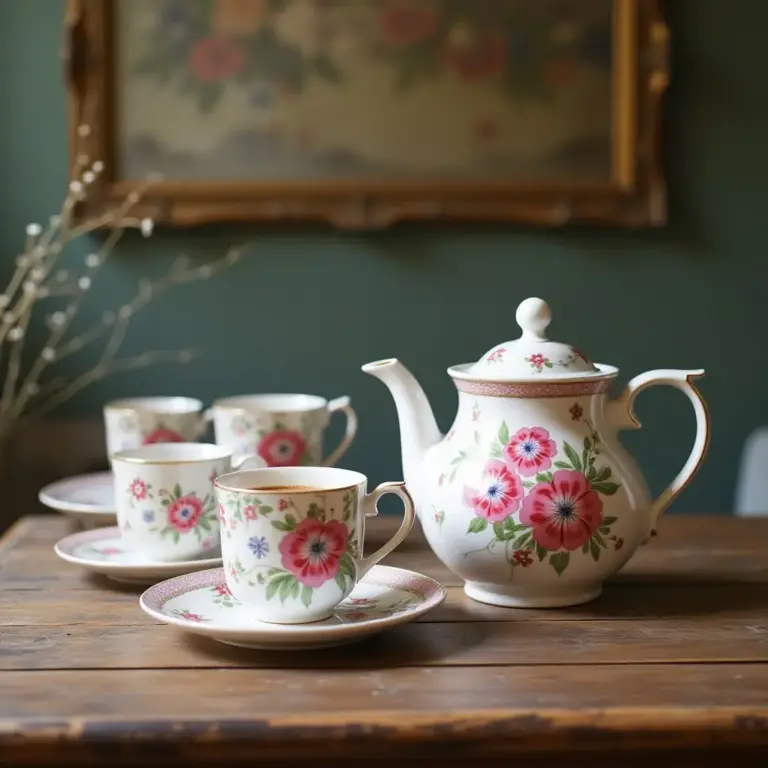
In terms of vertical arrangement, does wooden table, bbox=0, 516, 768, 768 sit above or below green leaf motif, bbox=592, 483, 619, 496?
below

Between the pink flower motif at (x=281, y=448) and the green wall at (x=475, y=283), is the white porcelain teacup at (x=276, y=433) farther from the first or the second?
the green wall at (x=475, y=283)

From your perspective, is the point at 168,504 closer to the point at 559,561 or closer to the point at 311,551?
the point at 311,551

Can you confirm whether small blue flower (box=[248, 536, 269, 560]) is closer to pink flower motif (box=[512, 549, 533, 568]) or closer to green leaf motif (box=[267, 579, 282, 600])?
green leaf motif (box=[267, 579, 282, 600])

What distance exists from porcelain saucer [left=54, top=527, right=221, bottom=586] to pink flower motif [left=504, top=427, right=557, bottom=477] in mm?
323

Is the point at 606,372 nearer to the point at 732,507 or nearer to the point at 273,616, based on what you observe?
the point at 273,616

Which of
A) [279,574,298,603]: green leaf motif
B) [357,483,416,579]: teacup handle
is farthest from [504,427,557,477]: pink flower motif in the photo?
[279,574,298,603]: green leaf motif

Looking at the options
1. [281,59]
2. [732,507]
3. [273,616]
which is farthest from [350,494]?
[732,507]

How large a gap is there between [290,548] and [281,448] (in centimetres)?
48

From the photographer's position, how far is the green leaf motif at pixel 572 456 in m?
1.03

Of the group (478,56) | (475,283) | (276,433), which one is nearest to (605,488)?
(276,433)

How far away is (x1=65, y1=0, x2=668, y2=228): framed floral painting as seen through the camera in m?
2.38

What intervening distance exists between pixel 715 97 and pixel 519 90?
1.43 ft

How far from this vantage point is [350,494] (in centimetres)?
95

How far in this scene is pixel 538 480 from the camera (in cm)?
103
